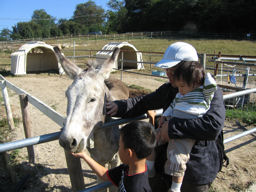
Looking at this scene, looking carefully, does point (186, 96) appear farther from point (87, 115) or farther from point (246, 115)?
point (246, 115)

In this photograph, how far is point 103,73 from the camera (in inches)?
85.0

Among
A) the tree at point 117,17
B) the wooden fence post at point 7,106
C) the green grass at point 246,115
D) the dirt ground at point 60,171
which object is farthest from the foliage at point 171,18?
the wooden fence post at point 7,106

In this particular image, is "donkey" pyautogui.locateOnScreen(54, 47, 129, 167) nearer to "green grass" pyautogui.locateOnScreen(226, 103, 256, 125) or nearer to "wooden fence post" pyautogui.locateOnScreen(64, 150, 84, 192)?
"wooden fence post" pyautogui.locateOnScreen(64, 150, 84, 192)

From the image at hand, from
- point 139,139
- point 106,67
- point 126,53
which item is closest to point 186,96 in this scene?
point 139,139

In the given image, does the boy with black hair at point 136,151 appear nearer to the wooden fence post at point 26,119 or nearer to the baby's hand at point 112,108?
the baby's hand at point 112,108

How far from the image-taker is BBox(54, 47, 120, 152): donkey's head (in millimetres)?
1473

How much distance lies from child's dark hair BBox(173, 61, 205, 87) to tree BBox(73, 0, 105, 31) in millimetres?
104797

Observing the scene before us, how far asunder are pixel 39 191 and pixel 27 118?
1.30 meters

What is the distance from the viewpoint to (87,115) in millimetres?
1695

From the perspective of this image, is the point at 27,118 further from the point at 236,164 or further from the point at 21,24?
the point at 21,24

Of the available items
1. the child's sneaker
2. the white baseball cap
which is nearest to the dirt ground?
the child's sneaker

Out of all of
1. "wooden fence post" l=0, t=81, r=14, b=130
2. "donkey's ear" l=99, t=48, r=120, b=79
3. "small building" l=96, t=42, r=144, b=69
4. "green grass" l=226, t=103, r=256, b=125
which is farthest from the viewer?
"small building" l=96, t=42, r=144, b=69

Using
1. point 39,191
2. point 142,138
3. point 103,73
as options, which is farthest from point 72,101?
point 39,191

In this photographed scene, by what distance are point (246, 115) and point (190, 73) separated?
493 centimetres
